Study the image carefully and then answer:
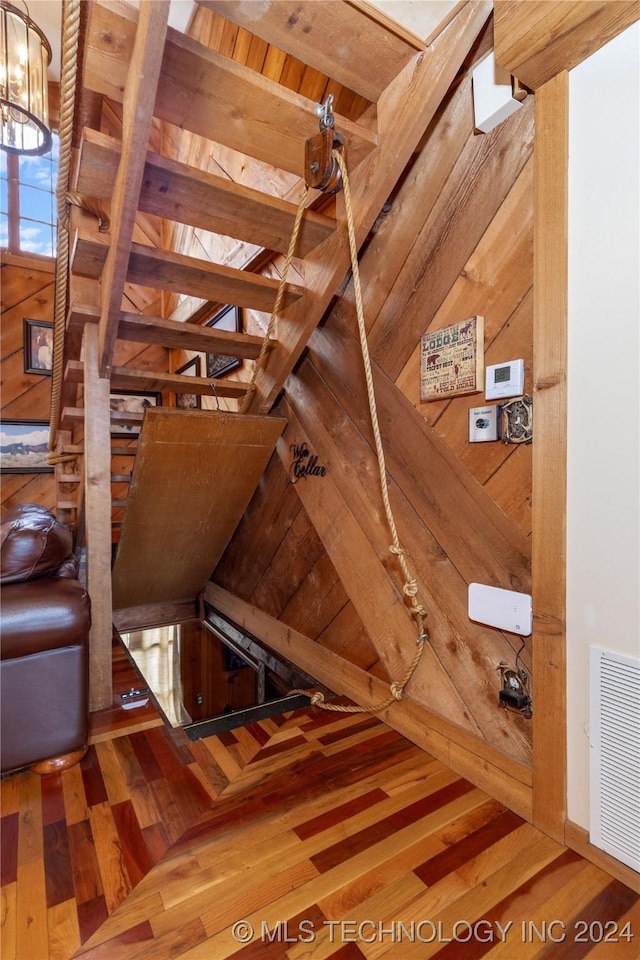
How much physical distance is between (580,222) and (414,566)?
1.10m

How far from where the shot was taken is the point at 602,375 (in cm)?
108

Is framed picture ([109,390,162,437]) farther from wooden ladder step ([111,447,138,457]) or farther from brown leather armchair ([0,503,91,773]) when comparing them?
brown leather armchair ([0,503,91,773])

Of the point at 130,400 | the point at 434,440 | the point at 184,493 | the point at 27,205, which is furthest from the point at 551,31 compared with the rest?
the point at 27,205

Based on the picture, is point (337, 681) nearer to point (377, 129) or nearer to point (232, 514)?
point (232, 514)

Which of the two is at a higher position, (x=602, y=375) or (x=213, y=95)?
(x=213, y=95)

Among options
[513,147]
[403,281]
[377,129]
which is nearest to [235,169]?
[377,129]

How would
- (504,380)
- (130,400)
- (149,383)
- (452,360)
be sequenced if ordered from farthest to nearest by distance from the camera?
1. (130,400)
2. (149,383)
3. (452,360)
4. (504,380)

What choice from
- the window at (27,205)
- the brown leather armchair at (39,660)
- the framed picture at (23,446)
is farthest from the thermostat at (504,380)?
the window at (27,205)

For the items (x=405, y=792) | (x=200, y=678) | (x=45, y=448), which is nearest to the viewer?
(x=405, y=792)

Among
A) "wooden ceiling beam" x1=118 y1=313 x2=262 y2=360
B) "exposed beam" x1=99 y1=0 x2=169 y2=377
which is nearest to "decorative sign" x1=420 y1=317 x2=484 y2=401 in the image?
"wooden ceiling beam" x1=118 y1=313 x2=262 y2=360

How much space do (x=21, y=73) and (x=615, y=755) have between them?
3420 mm

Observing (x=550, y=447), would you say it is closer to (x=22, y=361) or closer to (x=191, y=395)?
(x=191, y=395)

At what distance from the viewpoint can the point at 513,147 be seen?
1271 millimetres

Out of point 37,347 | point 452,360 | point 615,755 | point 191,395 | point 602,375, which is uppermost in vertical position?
point 37,347
